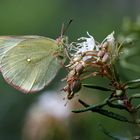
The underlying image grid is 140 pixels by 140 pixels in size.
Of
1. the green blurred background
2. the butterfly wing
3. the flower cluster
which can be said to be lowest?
the green blurred background

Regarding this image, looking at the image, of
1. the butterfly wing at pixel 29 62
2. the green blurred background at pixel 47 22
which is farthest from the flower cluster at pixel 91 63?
the green blurred background at pixel 47 22

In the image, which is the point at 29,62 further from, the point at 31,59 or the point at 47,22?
the point at 47,22

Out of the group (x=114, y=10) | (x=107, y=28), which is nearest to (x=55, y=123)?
(x=107, y=28)

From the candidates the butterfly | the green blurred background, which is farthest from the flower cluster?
the green blurred background

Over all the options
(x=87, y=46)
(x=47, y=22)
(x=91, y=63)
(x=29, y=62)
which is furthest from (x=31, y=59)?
(x=47, y=22)

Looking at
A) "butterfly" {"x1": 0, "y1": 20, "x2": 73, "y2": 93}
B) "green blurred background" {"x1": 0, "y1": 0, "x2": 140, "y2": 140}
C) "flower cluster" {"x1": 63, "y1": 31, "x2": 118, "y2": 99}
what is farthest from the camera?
"green blurred background" {"x1": 0, "y1": 0, "x2": 140, "y2": 140}

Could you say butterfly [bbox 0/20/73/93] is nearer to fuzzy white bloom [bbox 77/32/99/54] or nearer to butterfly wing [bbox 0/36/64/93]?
butterfly wing [bbox 0/36/64/93]
